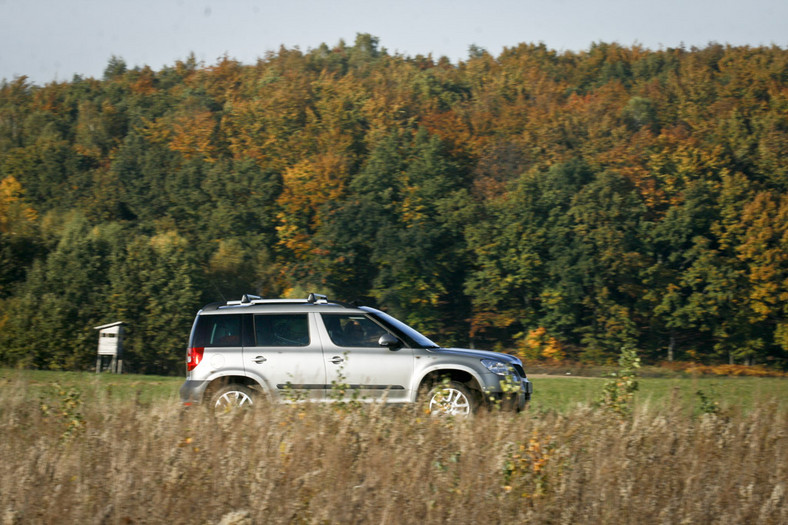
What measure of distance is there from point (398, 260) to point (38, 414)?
4313 centimetres

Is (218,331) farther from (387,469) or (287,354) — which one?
(387,469)

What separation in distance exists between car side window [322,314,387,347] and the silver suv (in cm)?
1

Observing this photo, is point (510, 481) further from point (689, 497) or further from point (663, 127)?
point (663, 127)

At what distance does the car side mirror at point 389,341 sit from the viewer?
1060cm

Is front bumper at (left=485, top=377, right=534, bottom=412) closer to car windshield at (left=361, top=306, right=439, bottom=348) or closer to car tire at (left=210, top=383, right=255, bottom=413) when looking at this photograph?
car windshield at (left=361, top=306, right=439, bottom=348)

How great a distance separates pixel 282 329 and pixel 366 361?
1154mm

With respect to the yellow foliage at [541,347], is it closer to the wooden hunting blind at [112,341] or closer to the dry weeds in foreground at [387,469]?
the wooden hunting blind at [112,341]

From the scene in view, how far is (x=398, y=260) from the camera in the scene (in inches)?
2037

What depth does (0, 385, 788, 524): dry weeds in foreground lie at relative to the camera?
20.0 ft

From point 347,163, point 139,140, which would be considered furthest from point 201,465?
point 139,140

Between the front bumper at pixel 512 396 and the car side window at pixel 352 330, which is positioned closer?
the front bumper at pixel 512 396

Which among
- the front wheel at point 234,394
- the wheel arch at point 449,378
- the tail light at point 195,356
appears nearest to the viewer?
the wheel arch at point 449,378

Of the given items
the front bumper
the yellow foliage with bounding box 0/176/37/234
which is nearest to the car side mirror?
the front bumper

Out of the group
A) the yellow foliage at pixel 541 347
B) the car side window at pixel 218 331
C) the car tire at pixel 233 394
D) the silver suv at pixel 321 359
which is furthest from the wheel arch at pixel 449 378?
the yellow foliage at pixel 541 347
